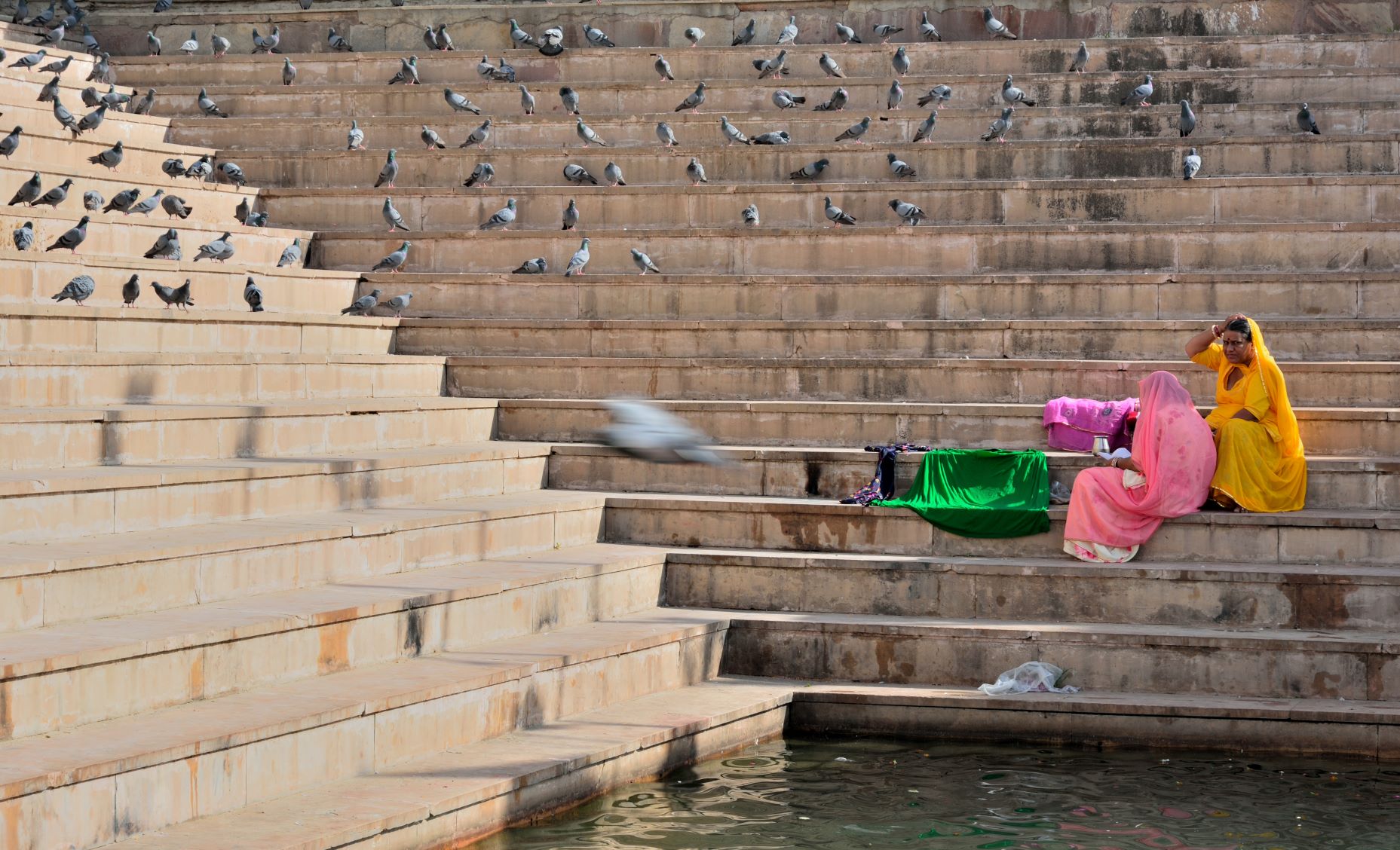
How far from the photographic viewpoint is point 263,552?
7.61 m

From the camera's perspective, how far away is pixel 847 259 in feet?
42.1

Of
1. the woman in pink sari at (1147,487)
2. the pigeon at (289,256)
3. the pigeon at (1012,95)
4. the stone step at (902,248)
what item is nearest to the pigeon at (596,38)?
the stone step at (902,248)

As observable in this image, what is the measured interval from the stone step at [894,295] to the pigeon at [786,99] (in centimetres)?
300

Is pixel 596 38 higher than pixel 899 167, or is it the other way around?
pixel 596 38

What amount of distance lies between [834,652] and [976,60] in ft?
27.1

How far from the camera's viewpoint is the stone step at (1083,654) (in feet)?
27.8

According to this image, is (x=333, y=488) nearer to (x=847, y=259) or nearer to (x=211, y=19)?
(x=847, y=259)

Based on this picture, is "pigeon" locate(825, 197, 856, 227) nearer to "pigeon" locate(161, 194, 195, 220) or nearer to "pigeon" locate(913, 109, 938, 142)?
"pigeon" locate(913, 109, 938, 142)

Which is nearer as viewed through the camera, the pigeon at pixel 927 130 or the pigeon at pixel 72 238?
the pigeon at pixel 72 238

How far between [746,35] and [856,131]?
3.08 meters

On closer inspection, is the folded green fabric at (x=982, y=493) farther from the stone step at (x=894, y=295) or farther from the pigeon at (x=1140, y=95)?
the pigeon at (x=1140, y=95)

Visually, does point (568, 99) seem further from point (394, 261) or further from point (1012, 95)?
point (1012, 95)

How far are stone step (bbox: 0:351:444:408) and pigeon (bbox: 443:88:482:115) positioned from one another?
4.45 metres

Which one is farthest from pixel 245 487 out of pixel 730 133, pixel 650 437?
pixel 730 133
